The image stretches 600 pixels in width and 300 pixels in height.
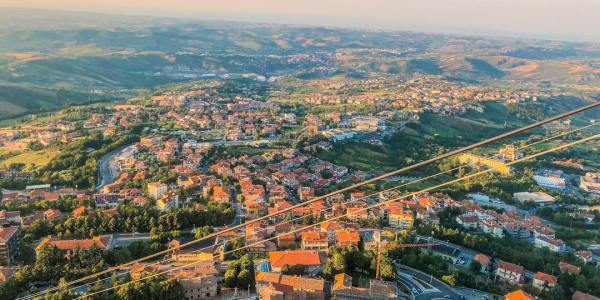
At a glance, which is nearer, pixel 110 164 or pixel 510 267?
pixel 510 267

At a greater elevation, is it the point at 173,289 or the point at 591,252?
the point at 173,289

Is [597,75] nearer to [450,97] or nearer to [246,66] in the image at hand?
[450,97]

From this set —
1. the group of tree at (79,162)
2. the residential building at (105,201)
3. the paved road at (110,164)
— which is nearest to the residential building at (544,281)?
the residential building at (105,201)

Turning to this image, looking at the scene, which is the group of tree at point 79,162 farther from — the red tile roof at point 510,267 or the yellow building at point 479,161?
the yellow building at point 479,161

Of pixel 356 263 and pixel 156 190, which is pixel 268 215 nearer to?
pixel 356 263

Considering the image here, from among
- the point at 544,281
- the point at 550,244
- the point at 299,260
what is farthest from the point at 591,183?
the point at 299,260

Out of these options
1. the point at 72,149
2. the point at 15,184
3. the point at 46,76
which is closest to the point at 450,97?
the point at 72,149
